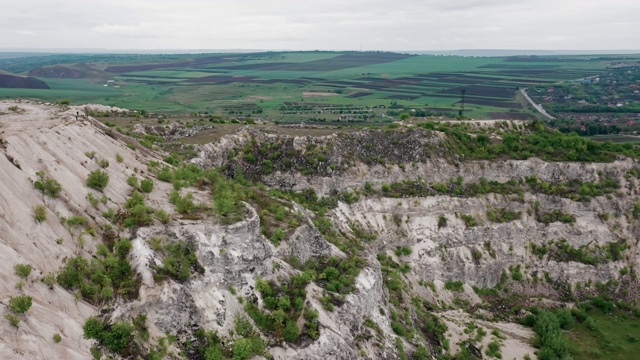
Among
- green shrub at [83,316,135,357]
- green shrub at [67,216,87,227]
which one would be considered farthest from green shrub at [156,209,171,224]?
green shrub at [83,316,135,357]

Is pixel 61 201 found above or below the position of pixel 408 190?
above

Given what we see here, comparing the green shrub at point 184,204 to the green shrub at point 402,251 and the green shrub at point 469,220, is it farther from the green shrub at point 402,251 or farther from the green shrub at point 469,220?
the green shrub at point 469,220

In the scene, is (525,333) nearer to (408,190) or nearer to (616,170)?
(408,190)

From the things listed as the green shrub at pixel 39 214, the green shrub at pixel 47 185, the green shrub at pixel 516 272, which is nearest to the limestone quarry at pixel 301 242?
the green shrub at pixel 39 214

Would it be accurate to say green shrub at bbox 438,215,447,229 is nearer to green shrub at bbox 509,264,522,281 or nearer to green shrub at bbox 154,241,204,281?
green shrub at bbox 509,264,522,281

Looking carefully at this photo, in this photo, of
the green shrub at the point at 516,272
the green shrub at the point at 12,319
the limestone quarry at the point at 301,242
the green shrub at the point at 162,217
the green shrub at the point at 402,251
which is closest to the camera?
the green shrub at the point at 12,319

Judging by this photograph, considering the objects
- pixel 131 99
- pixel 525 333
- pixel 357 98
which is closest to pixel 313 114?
pixel 357 98
